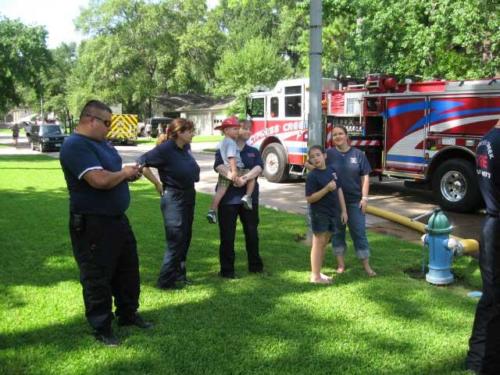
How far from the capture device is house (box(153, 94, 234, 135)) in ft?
177

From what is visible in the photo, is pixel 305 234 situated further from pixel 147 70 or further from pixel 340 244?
pixel 147 70

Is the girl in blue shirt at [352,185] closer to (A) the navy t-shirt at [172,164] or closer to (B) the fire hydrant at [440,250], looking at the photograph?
(B) the fire hydrant at [440,250]

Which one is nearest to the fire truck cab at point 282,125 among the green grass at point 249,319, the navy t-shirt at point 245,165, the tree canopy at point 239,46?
the tree canopy at point 239,46

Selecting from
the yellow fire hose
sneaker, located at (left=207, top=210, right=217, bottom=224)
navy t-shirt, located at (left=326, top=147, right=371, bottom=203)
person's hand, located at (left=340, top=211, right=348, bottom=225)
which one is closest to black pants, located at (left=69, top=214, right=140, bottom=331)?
sneaker, located at (left=207, top=210, right=217, bottom=224)

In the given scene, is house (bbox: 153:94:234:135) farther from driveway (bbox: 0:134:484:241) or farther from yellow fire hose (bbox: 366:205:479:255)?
yellow fire hose (bbox: 366:205:479:255)

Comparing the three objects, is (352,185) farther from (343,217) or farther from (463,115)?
(463,115)

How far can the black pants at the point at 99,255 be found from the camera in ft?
13.1

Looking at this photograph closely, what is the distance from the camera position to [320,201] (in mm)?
5582

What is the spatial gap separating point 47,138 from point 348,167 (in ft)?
86.5

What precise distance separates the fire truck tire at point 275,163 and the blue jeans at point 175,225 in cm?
979

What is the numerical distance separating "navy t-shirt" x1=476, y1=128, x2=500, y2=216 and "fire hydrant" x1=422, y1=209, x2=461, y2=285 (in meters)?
2.36

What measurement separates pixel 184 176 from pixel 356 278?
2.13 metres

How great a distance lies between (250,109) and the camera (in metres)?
16.1

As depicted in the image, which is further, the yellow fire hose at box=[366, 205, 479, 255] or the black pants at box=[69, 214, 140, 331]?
the yellow fire hose at box=[366, 205, 479, 255]
